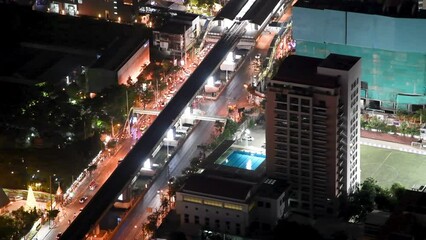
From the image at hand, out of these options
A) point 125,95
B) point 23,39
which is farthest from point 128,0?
point 125,95

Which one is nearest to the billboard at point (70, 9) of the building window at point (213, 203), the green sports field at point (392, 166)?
the green sports field at point (392, 166)

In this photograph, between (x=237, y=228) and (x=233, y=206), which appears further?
(x=237, y=228)

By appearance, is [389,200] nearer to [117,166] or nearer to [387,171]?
[387,171]

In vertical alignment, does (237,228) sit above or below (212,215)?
below

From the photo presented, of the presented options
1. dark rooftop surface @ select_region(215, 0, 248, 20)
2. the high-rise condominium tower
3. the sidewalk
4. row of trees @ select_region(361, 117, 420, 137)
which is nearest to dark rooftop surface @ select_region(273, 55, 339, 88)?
the high-rise condominium tower

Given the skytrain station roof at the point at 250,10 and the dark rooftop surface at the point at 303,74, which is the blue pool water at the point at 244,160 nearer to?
the dark rooftop surface at the point at 303,74

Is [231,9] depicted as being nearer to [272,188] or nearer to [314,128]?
[314,128]

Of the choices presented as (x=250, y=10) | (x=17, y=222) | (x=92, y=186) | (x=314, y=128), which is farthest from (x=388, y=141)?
(x=17, y=222)
